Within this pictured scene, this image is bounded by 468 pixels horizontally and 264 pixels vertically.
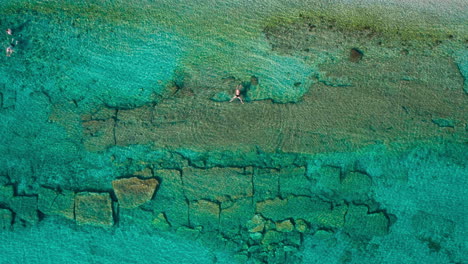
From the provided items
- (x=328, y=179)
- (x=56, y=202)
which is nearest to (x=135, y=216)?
(x=56, y=202)

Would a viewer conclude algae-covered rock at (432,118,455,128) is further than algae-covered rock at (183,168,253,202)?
Yes

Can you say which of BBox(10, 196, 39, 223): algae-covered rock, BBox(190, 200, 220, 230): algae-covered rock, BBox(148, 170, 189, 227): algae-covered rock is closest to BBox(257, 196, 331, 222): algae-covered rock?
BBox(190, 200, 220, 230): algae-covered rock

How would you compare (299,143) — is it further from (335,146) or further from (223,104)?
(223,104)

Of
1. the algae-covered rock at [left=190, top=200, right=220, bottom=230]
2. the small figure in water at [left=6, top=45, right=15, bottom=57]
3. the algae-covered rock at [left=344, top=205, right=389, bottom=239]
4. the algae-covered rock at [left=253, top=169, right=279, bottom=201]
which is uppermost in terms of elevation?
the small figure in water at [left=6, top=45, right=15, bottom=57]

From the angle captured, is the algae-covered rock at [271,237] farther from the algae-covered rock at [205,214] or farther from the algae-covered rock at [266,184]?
the algae-covered rock at [205,214]

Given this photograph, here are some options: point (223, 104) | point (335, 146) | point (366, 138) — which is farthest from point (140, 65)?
point (366, 138)

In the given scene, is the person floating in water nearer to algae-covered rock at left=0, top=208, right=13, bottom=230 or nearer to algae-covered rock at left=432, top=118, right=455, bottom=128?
algae-covered rock at left=0, top=208, right=13, bottom=230

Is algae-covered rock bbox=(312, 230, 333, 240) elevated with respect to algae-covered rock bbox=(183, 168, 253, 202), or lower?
lower

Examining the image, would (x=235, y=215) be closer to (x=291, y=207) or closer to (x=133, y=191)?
(x=291, y=207)
